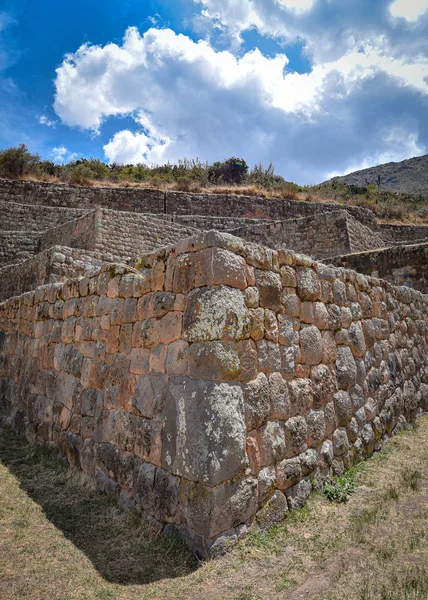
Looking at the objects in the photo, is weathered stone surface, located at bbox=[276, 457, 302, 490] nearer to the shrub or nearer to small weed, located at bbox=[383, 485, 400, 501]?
small weed, located at bbox=[383, 485, 400, 501]

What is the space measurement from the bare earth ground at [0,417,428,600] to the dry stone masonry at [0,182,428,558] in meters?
0.16

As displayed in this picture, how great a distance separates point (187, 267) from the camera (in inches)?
131

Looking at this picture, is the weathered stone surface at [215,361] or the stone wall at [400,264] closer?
the weathered stone surface at [215,361]

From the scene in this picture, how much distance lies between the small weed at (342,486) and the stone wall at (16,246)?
1185 cm

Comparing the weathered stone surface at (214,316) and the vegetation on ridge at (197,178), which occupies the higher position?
the vegetation on ridge at (197,178)

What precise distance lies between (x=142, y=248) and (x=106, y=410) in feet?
25.0

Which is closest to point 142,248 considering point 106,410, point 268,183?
point 106,410

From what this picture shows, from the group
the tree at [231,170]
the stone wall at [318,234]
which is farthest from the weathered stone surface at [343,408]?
the tree at [231,170]

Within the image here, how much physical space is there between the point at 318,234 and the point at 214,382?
36.8 ft

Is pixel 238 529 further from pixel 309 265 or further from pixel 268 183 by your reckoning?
pixel 268 183

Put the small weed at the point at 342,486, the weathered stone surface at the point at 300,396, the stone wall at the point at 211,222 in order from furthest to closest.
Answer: the stone wall at the point at 211,222 → the small weed at the point at 342,486 → the weathered stone surface at the point at 300,396

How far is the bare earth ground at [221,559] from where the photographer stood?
263 centimetres

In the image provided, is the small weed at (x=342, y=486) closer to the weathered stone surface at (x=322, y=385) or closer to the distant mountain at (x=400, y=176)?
the weathered stone surface at (x=322, y=385)

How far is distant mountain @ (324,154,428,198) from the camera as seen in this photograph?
162 ft
